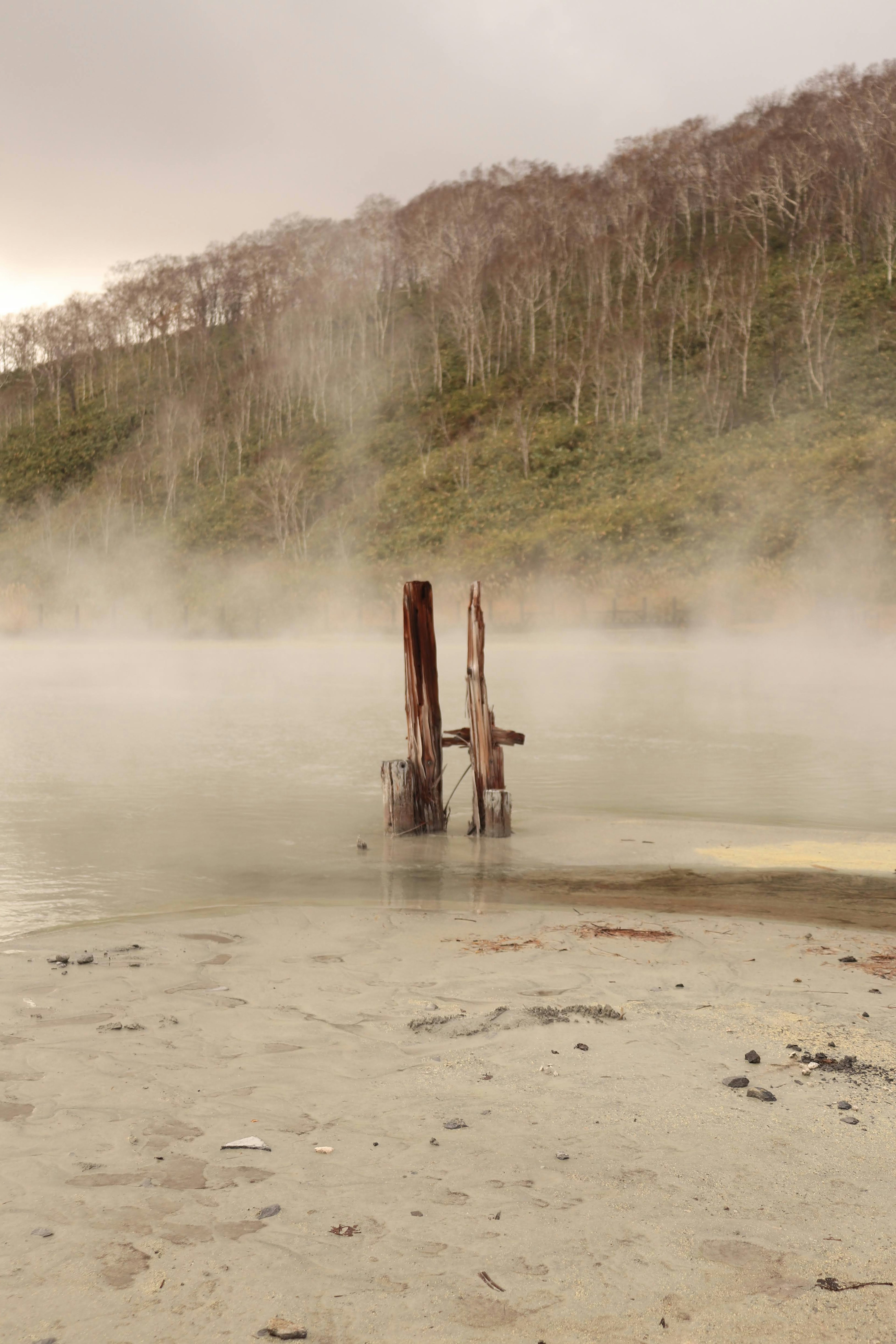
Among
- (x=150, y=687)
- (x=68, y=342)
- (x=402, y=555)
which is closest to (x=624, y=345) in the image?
(x=402, y=555)

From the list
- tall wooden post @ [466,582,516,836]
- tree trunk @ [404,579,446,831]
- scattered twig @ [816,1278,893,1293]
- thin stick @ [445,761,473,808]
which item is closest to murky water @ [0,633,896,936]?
thin stick @ [445,761,473,808]

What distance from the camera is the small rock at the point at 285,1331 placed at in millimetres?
2895

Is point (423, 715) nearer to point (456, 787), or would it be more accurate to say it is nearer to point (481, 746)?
point (481, 746)

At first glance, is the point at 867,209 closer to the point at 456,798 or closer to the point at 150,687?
the point at 150,687

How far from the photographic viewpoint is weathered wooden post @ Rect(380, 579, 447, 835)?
36.0 ft

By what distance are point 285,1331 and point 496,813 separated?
802cm

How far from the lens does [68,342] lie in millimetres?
98812

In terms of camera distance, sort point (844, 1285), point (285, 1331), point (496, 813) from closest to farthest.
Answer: point (285, 1331) → point (844, 1285) → point (496, 813)

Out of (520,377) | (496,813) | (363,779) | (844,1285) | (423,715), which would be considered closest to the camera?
(844,1285)

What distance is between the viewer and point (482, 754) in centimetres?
1106

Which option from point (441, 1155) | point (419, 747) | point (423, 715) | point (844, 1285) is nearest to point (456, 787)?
point (419, 747)

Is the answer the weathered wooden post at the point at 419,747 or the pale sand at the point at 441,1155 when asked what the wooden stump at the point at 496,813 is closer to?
the weathered wooden post at the point at 419,747

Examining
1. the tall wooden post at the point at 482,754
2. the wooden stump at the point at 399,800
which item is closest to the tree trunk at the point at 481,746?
the tall wooden post at the point at 482,754

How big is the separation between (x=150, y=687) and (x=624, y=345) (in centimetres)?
4691
